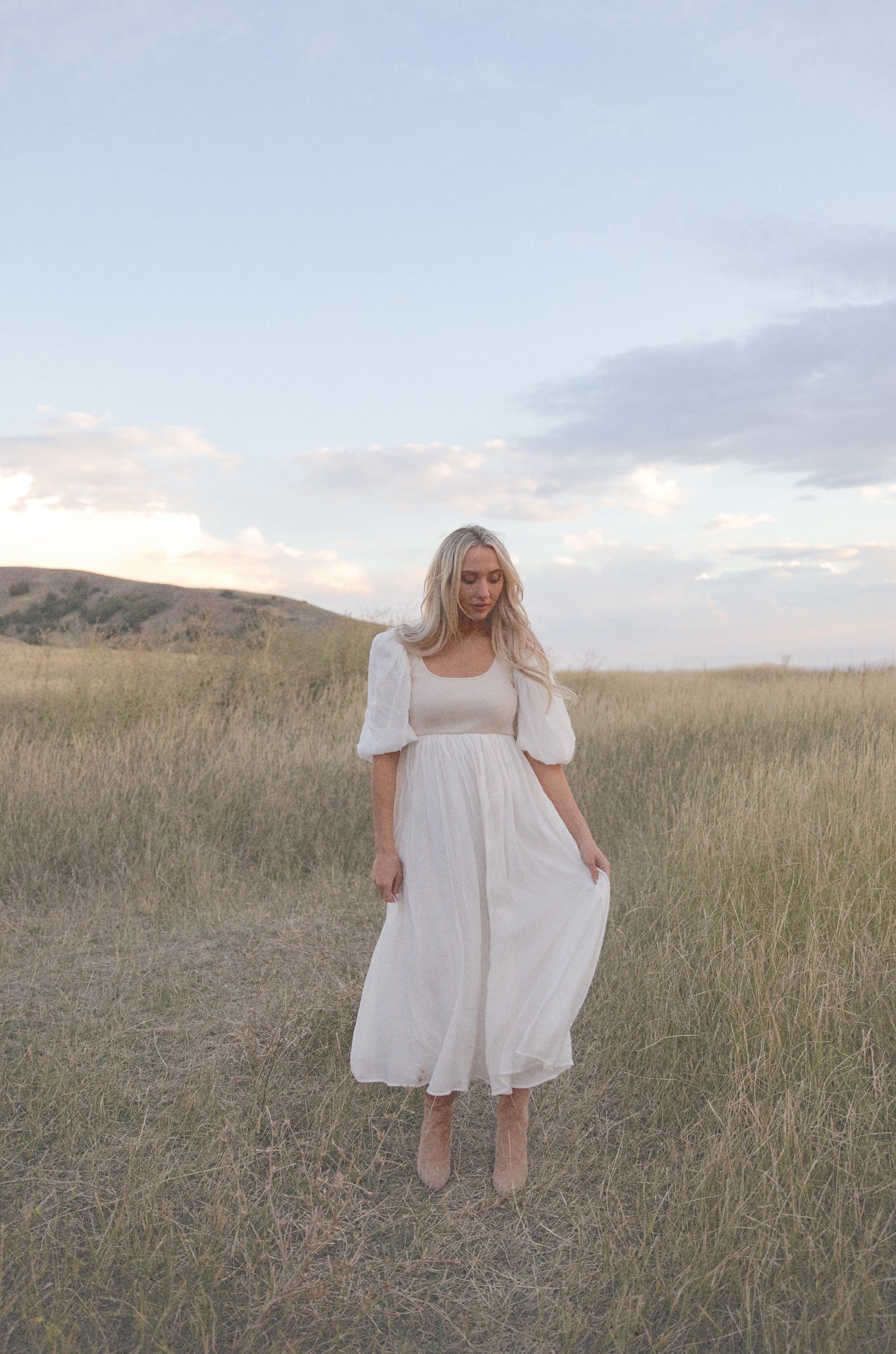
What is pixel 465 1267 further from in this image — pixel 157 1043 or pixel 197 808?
pixel 197 808

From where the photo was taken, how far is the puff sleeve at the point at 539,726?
278 cm

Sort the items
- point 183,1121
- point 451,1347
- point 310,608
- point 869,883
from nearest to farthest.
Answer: point 451,1347, point 183,1121, point 869,883, point 310,608

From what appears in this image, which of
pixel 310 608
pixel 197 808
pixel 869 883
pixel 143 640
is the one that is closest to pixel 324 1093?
pixel 869 883

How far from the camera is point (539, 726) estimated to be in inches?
110

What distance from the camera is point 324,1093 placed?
3.39m

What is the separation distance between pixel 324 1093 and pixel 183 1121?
1.63ft

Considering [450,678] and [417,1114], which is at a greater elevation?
[450,678]

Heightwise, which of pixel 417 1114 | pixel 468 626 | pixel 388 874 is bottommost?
pixel 417 1114

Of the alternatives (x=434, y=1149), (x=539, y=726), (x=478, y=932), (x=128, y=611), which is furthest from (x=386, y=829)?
(x=128, y=611)

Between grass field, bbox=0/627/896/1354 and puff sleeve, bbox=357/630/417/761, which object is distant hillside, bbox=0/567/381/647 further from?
puff sleeve, bbox=357/630/417/761

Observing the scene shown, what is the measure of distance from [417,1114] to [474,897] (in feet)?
3.87

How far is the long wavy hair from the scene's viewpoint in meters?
2.71

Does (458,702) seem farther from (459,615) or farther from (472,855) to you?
(472,855)

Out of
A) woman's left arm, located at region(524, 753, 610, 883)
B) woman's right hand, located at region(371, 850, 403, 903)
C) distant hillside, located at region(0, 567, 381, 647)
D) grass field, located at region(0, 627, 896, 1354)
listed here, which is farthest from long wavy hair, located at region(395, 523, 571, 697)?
distant hillside, located at region(0, 567, 381, 647)
